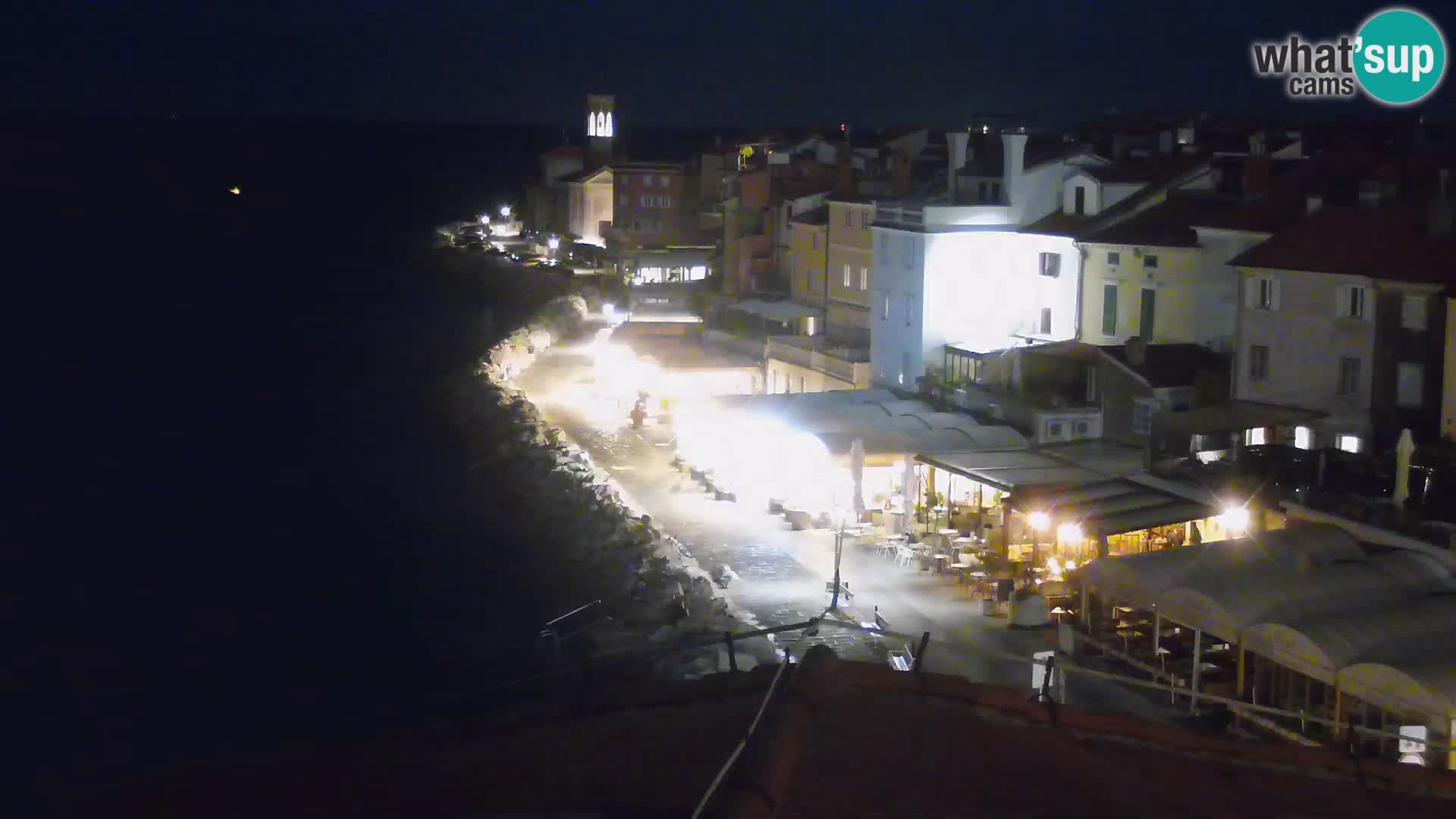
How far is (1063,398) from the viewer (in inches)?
880

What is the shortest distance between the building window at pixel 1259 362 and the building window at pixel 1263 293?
53 cm

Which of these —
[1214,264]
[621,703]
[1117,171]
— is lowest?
[621,703]

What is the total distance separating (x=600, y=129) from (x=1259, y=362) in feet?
181

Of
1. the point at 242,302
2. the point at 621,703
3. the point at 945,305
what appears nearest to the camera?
the point at 621,703

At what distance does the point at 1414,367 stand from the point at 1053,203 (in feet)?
32.6

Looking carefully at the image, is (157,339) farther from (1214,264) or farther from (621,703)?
(621,703)

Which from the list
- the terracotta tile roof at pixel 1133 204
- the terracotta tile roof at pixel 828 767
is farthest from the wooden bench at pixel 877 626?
the terracotta tile roof at pixel 1133 204

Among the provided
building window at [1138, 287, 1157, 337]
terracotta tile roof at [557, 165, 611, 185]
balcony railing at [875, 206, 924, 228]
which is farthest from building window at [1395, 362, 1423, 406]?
terracotta tile roof at [557, 165, 611, 185]

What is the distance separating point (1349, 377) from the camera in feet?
62.5

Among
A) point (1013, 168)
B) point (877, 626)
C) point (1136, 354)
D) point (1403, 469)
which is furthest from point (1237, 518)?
point (1013, 168)

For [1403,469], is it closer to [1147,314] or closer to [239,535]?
[1147,314]

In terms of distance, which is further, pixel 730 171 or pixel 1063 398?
pixel 730 171

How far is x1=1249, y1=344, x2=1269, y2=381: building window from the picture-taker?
801 inches

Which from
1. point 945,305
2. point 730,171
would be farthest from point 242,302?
point 945,305
